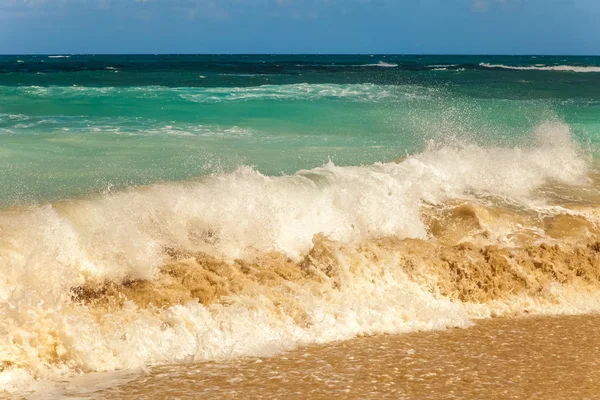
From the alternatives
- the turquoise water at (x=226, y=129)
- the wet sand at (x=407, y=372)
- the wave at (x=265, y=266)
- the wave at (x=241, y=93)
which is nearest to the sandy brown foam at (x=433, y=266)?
the wave at (x=265, y=266)

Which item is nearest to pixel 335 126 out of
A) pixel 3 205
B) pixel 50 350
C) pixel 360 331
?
pixel 3 205

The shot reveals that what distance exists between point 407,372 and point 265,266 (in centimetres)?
205

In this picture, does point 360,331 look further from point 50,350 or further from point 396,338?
point 50,350

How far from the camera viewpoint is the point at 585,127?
17922mm

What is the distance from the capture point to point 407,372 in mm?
4793

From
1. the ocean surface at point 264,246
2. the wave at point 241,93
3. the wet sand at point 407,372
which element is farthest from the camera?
the wave at point 241,93

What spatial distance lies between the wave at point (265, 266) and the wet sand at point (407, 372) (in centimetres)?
32

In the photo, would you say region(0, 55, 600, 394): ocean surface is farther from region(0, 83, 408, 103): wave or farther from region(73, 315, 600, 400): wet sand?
region(0, 83, 408, 103): wave

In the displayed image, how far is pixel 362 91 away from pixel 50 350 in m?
Result: 22.6

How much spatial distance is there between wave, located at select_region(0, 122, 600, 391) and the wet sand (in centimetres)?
32

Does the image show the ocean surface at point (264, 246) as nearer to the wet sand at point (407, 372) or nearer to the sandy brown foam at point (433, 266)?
the sandy brown foam at point (433, 266)

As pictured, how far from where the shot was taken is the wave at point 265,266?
16.7 feet

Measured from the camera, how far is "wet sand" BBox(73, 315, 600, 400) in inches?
175

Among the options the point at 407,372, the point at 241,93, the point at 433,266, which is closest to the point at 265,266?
the point at 433,266
